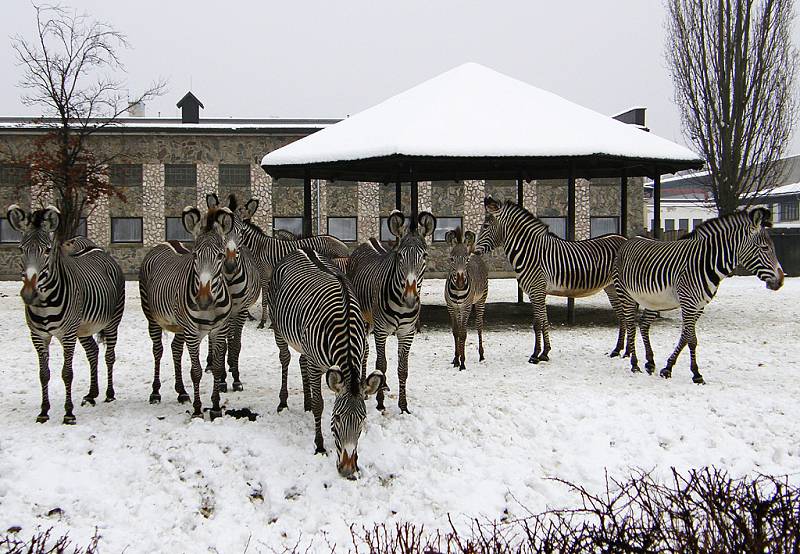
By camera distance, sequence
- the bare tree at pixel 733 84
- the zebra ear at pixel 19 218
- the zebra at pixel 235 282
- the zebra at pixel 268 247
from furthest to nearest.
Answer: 1. the bare tree at pixel 733 84
2. the zebra at pixel 268 247
3. the zebra at pixel 235 282
4. the zebra ear at pixel 19 218

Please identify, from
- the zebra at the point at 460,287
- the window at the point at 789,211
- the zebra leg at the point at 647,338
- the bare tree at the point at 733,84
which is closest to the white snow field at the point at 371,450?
the zebra leg at the point at 647,338

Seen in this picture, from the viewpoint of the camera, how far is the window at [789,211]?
46531 millimetres

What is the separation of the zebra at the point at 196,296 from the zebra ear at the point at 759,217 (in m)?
6.94

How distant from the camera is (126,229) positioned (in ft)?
98.3

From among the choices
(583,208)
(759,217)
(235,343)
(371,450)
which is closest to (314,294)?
(371,450)

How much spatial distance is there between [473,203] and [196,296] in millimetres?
23720

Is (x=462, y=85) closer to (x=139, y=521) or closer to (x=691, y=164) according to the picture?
(x=691, y=164)

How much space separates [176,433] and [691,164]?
42.2ft

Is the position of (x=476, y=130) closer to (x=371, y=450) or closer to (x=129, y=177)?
(x=371, y=450)

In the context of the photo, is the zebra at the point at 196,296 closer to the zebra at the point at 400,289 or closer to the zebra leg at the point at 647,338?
the zebra at the point at 400,289

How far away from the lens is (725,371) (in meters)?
10.3

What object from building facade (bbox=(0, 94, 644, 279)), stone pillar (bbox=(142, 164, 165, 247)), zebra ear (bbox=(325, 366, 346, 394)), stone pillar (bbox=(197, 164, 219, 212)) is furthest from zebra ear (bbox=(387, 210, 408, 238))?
stone pillar (bbox=(142, 164, 165, 247))

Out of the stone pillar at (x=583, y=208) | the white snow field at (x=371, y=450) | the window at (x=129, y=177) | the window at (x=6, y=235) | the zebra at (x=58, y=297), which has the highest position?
the window at (x=129, y=177)

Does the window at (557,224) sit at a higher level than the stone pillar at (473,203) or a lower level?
lower
